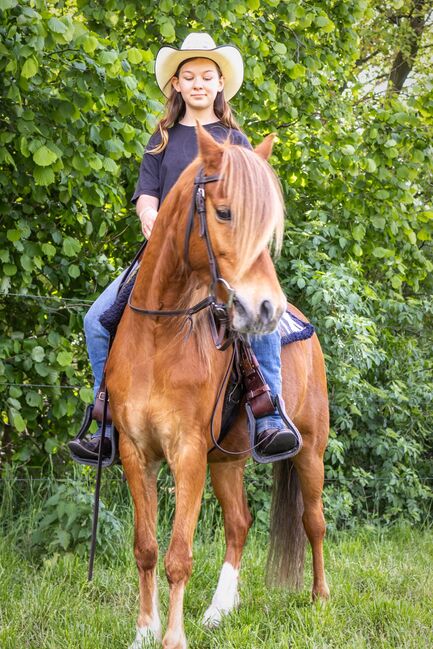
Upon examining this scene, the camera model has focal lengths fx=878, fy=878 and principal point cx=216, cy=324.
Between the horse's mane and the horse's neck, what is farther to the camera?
the horse's neck

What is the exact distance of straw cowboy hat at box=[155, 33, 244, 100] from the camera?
4.64 metres

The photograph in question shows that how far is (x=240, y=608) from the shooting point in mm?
4977

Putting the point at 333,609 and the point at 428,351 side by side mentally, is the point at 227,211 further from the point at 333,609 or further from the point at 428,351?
the point at 428,351

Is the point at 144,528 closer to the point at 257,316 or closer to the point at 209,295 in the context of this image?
the point at 209,295

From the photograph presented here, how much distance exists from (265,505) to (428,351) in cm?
283

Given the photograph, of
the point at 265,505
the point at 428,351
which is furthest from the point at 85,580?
the point at 428,351

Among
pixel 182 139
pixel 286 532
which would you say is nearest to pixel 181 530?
pixel 286 532

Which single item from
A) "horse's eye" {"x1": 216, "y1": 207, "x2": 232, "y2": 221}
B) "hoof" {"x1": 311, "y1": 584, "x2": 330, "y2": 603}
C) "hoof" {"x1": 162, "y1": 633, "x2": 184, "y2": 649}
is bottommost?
"hoof" {"x1": 311, "y1": 584, "x2": 330, "y2": 603}

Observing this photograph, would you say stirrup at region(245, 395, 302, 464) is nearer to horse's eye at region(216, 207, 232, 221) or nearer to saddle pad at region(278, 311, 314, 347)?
saddle pad at region(278, 311, 314, 347)

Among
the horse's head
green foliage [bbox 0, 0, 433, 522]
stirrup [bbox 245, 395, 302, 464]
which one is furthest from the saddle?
green foliage [bbox 0, 0, 433, 522]

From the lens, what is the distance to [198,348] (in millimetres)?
3982

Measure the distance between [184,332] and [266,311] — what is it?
0.75m

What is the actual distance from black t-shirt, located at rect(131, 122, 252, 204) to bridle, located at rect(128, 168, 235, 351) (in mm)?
785

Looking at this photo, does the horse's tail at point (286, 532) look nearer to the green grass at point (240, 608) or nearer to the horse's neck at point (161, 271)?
the green grass at point (240, 608)
